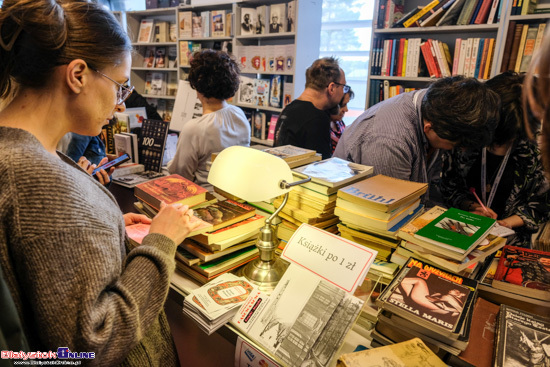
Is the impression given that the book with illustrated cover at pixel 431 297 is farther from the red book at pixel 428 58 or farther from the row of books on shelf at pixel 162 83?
the row of books on shelf at pixel 162 83

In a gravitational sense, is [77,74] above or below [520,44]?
below

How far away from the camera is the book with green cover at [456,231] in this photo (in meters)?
0.93

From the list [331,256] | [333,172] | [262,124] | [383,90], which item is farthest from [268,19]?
[331,256]

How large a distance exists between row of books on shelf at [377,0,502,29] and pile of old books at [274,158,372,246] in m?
2.12

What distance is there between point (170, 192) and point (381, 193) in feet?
2.46

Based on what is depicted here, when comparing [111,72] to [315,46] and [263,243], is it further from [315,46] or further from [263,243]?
[315,46]

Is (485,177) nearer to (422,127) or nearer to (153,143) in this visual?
(422,127)

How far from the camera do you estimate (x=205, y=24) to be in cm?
415

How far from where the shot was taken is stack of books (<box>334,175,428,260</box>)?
103cm

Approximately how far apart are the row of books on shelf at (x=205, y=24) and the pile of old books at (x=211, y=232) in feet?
10.5

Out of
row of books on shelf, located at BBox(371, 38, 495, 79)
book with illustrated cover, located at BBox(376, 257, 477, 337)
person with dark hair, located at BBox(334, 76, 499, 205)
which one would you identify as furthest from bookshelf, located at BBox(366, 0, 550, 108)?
book with illustrated cover, located at BBox(376, 257, 477, 337)

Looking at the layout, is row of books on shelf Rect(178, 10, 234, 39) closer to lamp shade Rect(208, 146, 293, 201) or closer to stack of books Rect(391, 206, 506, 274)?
lamp shade Rect(208, 146, 293, 201)

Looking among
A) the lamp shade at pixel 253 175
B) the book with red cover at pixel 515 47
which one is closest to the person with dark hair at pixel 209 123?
the lamp shade at pixel 253 175

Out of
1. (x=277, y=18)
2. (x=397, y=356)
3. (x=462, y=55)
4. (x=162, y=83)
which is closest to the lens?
(x=397, y=356)
